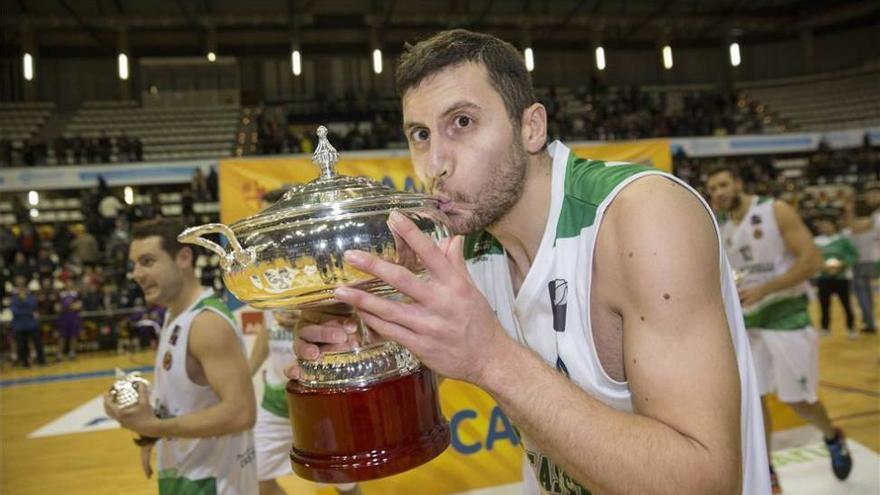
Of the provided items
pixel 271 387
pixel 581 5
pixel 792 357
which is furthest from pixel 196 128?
pixel 792 357

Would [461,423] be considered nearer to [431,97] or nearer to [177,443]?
[177,443]

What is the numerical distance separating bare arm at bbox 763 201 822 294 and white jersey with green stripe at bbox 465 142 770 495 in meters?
2.77

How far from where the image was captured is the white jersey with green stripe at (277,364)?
3.49m

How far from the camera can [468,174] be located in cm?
130

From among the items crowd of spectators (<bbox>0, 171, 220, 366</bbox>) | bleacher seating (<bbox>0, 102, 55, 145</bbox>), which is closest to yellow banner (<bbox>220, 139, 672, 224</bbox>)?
crowd of spectators (<bbox>0, 171, 220, 366</bbox>)

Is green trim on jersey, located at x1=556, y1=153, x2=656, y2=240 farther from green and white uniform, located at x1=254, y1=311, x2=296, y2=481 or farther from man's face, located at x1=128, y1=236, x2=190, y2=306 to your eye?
green and white uniform, located at x1=254, y1=311, x2=296, y2=481

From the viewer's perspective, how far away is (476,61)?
1.34 meters

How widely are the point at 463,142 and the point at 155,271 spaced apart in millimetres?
1939

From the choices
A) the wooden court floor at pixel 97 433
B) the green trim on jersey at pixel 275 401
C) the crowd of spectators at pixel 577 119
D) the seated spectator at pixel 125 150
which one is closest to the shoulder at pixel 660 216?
the green trim on jersey at pixel 275 401

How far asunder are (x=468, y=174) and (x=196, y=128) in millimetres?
19455

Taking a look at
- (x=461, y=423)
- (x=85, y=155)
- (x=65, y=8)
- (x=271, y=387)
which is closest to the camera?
(x=271, y=387)

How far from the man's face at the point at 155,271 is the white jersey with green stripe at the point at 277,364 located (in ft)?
2.84

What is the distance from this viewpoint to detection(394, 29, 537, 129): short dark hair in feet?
4.37

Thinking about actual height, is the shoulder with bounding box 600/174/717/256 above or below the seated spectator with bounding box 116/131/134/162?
below
